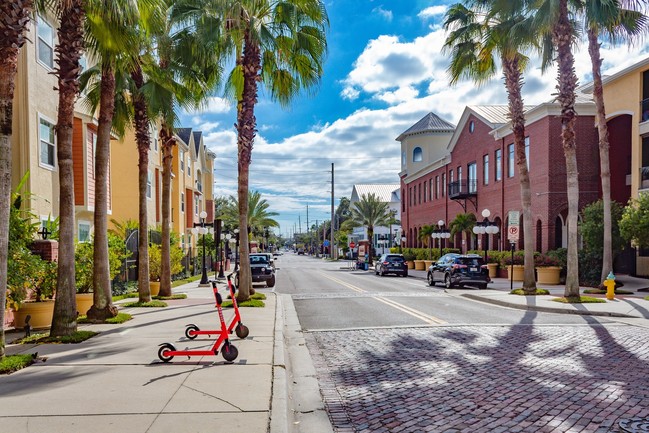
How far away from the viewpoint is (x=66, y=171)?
9.62 m

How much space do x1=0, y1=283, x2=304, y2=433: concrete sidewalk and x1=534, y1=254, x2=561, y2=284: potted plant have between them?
1969cm

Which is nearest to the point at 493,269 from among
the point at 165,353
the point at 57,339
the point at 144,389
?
the point at 57,339

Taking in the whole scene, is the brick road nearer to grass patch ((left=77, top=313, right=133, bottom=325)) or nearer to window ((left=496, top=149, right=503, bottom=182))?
grass patch ((left=77, top=313, right=133, bottom=325))

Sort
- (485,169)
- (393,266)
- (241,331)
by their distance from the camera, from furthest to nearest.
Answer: (485,169) → (393,266) → (241,331)

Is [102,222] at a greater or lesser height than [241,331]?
greater

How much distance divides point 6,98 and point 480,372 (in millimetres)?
7858

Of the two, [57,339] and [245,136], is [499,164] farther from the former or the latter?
[57,339]

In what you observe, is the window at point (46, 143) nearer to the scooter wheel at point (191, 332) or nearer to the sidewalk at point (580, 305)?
the scooter wheel at point (191, 332)

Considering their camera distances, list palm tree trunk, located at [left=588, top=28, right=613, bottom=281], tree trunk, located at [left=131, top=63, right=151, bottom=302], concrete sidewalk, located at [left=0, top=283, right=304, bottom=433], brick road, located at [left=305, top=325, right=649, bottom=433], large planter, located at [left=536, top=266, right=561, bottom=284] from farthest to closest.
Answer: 1. large planter, located at [left=536, top=266, right=561, bottom=284]
2. palm tree trunk, located at [left=588, top=28, right=613, bottom=281]
3. tree trunk, located at [left=131, top=63, right=151, bottom=302]
4. brick road, located at [left=305, top=325, right=649, bottom=433]
5. concrete sidewalk, located at [left=0, top=283, right=304, bottom=433]

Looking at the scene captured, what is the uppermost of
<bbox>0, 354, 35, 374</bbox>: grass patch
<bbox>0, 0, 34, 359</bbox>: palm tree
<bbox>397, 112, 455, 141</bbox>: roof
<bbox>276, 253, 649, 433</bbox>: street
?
<bbox>397, 112, 455, 141</bbox>: roof

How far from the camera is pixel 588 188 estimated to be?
27.9m

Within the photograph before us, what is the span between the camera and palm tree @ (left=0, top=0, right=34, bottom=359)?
7.30 m

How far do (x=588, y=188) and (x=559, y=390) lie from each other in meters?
24.3

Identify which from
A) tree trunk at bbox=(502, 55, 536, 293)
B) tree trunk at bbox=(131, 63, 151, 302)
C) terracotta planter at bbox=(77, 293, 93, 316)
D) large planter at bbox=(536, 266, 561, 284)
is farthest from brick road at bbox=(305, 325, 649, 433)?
Result: large planter at bbox=(536, 266, 561, 284)
